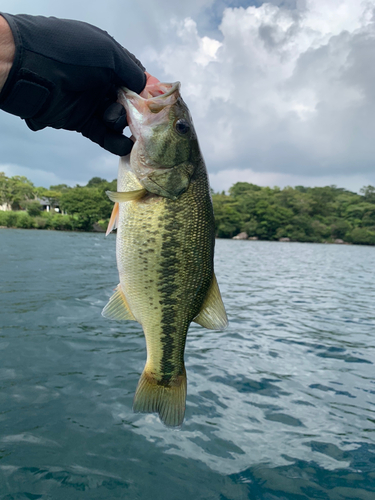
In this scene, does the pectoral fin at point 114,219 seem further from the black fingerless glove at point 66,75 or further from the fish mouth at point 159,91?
the fish mouth at point 159,91

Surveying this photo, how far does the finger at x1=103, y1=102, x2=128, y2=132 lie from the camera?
8.34 feet

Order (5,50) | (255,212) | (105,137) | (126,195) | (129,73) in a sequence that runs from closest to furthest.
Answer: (5,50)
(129,73)
(126,195)
(105,137)
(255,212)

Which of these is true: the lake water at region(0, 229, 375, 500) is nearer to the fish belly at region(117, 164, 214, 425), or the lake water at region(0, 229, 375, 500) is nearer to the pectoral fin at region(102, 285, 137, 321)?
the fish belly at region(117, 164, 214, 425)

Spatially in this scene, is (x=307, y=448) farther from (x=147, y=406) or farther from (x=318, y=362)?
(x=318, y=362)

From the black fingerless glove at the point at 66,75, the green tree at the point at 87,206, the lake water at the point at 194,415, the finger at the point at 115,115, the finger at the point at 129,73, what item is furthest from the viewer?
the green tree at the point at 87,206

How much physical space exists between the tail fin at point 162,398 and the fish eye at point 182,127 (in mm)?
1940

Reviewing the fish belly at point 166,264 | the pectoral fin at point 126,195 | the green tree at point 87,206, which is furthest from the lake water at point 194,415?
the green tree at point 87,206

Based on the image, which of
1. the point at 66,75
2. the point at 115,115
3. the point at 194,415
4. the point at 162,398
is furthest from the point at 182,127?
the point at 194,415

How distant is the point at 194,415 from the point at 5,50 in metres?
5.03

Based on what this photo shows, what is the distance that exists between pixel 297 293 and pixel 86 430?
1403cm

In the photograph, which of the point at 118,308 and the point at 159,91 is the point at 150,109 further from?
the point at 118,308

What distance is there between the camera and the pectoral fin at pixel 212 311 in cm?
288

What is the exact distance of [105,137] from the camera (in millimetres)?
2727

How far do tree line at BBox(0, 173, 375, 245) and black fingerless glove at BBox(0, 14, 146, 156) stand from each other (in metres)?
77.9
